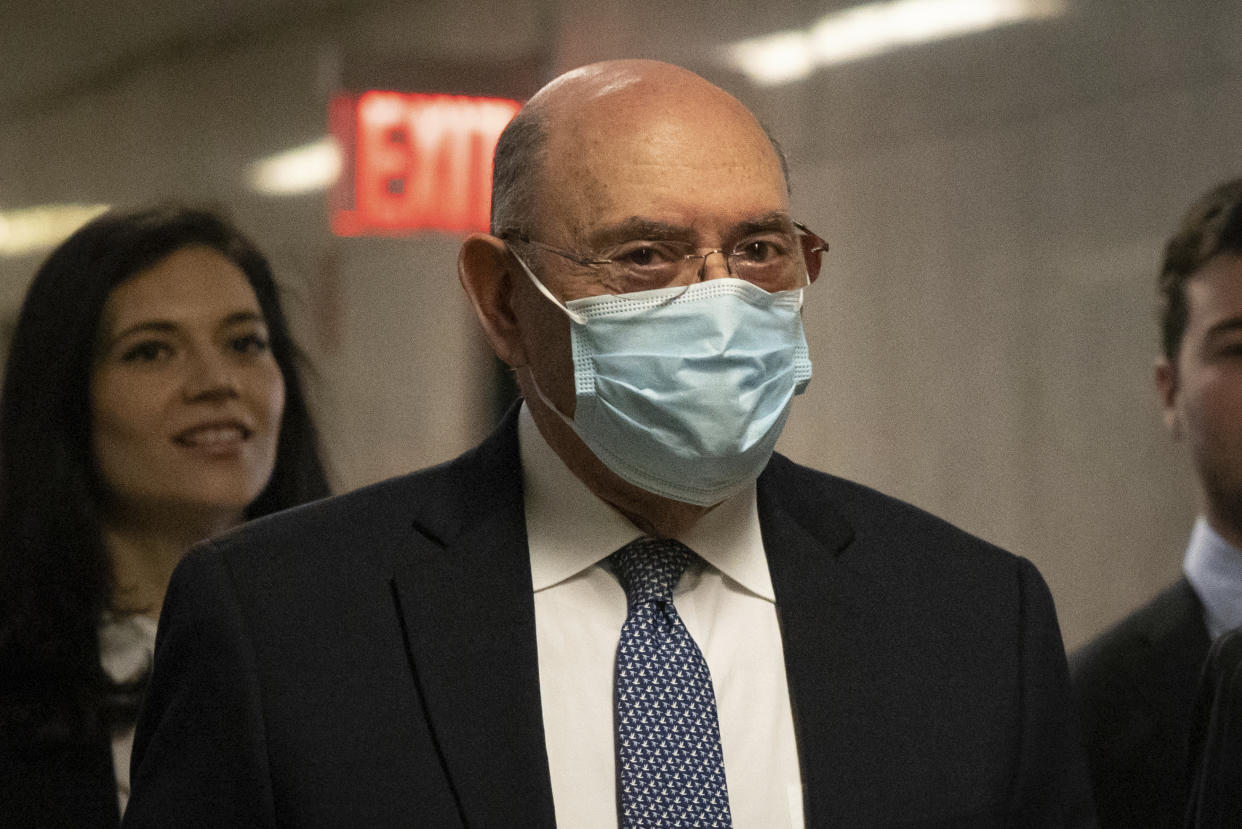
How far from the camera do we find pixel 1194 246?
2.98 m

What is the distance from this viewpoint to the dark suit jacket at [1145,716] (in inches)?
98.6

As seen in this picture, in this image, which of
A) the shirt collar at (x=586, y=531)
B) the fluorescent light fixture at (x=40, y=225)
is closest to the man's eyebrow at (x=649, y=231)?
the shirt collar at (x=586, y=531)

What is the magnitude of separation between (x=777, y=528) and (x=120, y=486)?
4.22 feet

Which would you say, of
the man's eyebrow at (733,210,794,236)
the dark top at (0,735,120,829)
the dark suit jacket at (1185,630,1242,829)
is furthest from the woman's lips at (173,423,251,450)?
the dark suit jacket at (1185,630,1242,829)

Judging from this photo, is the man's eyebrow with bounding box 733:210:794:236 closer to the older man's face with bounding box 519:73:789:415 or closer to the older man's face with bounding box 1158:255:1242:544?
the older man's face with bounding box 519:73:789:415

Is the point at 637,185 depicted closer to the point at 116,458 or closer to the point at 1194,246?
the point at 116,458

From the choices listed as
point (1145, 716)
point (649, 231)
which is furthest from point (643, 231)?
point (1145, 716)

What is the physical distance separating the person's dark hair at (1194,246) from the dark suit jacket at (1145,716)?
582mm

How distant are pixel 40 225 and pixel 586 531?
1698 millimetres

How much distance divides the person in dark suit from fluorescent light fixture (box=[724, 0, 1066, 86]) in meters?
0.86

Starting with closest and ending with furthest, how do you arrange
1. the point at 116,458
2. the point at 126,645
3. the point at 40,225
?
the point at 126,645 < the point at 116,458 < the point at 40,225

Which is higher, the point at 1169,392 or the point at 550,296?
the point at 550,296

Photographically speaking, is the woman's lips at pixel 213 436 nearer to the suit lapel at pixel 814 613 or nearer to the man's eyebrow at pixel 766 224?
the suit lapel at pixel 814 613

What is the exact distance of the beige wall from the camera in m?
3.33
